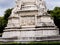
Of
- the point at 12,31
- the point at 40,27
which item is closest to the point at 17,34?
the point at 12,31

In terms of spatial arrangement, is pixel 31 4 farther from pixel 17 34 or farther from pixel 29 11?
pixel 17 34

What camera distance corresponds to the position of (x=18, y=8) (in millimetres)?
33469

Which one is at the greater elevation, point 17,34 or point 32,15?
point 32,15

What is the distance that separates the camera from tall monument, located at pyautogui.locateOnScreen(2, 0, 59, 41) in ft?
104

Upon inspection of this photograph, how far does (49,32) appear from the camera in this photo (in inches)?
1241

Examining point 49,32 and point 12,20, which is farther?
point 12,20

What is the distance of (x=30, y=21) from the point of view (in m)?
32.5

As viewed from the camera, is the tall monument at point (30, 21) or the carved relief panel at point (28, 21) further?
the carved relief panel at point (28, 21)

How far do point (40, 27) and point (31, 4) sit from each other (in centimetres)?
333

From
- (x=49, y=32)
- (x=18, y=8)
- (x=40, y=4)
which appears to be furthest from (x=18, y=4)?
(x=49, y=32)

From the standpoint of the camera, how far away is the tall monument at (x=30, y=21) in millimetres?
31609

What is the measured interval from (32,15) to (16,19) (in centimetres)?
216

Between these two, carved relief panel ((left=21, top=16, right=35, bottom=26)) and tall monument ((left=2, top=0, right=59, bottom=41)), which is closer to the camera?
tall monument ((left=2, top=0, right=59, bottom=41))

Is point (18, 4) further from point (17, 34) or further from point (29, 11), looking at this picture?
point (17, 34)
